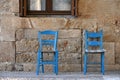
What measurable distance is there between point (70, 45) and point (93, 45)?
20.3 inches

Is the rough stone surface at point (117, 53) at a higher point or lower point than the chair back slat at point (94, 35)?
lower

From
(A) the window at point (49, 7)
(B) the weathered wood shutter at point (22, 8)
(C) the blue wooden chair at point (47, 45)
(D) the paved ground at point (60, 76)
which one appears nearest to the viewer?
(D) the paved ground at point (60, 76)

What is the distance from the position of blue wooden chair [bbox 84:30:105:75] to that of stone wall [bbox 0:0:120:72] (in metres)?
0.19

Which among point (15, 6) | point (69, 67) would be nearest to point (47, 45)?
point (69, 67)

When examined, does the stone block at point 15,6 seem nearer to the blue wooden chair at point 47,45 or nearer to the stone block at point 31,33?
the stone block at point 31,33

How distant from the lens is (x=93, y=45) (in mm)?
7105

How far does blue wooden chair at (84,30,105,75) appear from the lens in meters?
6.72

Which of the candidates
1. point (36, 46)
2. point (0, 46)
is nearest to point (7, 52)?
point (0, 46)

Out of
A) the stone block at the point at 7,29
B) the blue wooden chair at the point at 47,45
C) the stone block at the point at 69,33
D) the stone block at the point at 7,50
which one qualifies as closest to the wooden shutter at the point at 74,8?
the stone block at the point at 69,33

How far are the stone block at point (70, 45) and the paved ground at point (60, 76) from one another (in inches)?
22.2

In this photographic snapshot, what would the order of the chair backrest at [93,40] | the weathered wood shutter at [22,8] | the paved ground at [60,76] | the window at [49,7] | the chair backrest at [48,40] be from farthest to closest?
the window at [49,7] → the weathered wood shutter at [22,8] → the chair backrest at [93,40] → the chair backrest at [48,40] → the paved ground at [60,76]

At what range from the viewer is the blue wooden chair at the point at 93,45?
6.72 m

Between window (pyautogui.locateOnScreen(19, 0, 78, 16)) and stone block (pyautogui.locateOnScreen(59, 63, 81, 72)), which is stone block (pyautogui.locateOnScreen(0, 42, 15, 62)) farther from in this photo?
stone block (pyautogui.locateOnScreen(59, 63, 81, 72))

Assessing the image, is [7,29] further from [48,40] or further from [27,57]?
[48,40]
